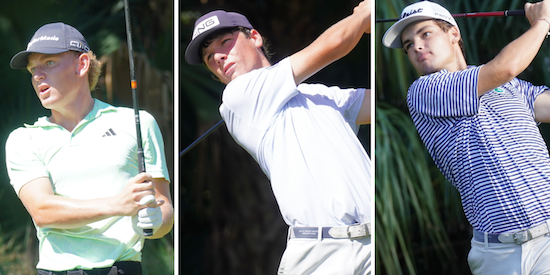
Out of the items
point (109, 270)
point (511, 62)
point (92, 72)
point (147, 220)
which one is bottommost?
point (109, 270)

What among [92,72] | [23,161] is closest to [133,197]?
[23,161]

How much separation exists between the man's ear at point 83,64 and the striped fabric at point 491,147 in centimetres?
106

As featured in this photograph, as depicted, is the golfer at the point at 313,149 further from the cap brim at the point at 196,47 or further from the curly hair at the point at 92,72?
the curly hair at the point at 92,72

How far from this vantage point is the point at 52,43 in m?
1.81

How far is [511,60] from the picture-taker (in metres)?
1.55

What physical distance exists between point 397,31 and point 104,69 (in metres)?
1.23

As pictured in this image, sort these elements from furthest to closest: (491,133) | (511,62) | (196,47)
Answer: (196,47)
(491,133)
(511,62)

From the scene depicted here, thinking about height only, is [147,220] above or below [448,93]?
below

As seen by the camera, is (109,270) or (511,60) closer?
(511,60)

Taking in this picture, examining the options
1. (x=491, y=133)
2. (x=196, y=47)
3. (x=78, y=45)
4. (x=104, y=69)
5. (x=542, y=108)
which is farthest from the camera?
(x=104, y=69)

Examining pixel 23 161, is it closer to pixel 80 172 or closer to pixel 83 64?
pixel 80 172

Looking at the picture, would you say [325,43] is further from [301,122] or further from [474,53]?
[474,53]

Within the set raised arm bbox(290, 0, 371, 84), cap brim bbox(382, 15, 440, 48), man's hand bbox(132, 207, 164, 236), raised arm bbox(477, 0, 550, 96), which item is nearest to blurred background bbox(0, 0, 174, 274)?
man's hand bbox(132, 207, 164, 236)

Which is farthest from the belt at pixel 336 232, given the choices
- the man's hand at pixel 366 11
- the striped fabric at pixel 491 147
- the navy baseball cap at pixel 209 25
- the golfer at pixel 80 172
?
the navy baseball cap at pixel 209 25
